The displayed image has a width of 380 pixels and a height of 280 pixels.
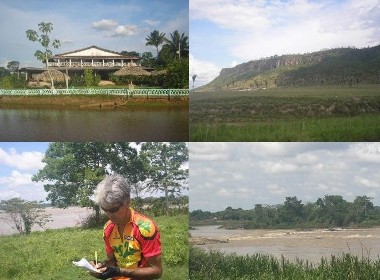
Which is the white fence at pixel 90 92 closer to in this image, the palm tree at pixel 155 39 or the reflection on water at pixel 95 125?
the reflection on water at pixel 95 125

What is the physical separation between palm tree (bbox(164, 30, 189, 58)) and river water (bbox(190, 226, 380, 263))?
1.57 m

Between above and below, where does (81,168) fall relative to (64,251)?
above

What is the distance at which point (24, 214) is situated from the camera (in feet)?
17.7

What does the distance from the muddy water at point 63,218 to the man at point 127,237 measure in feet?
5.87

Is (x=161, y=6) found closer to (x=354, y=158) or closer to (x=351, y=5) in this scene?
(x=351, y=5)

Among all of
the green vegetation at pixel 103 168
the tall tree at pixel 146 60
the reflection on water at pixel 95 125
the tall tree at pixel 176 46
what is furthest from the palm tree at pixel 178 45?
the green vegetation at pixel 103 168

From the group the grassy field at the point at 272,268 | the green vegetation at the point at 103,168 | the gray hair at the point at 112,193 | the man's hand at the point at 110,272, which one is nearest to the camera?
the man's hand at the point at 110,272

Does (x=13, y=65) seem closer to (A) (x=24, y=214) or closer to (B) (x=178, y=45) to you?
(A) (x=24, y=214)

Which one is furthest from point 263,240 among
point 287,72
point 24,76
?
point 24,76

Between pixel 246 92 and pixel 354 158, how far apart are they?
113cm

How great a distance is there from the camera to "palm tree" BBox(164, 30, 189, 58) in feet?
17.3

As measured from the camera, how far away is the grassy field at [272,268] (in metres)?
5.08

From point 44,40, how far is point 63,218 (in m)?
1.61

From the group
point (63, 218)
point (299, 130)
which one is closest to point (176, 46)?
point (299, 130)
